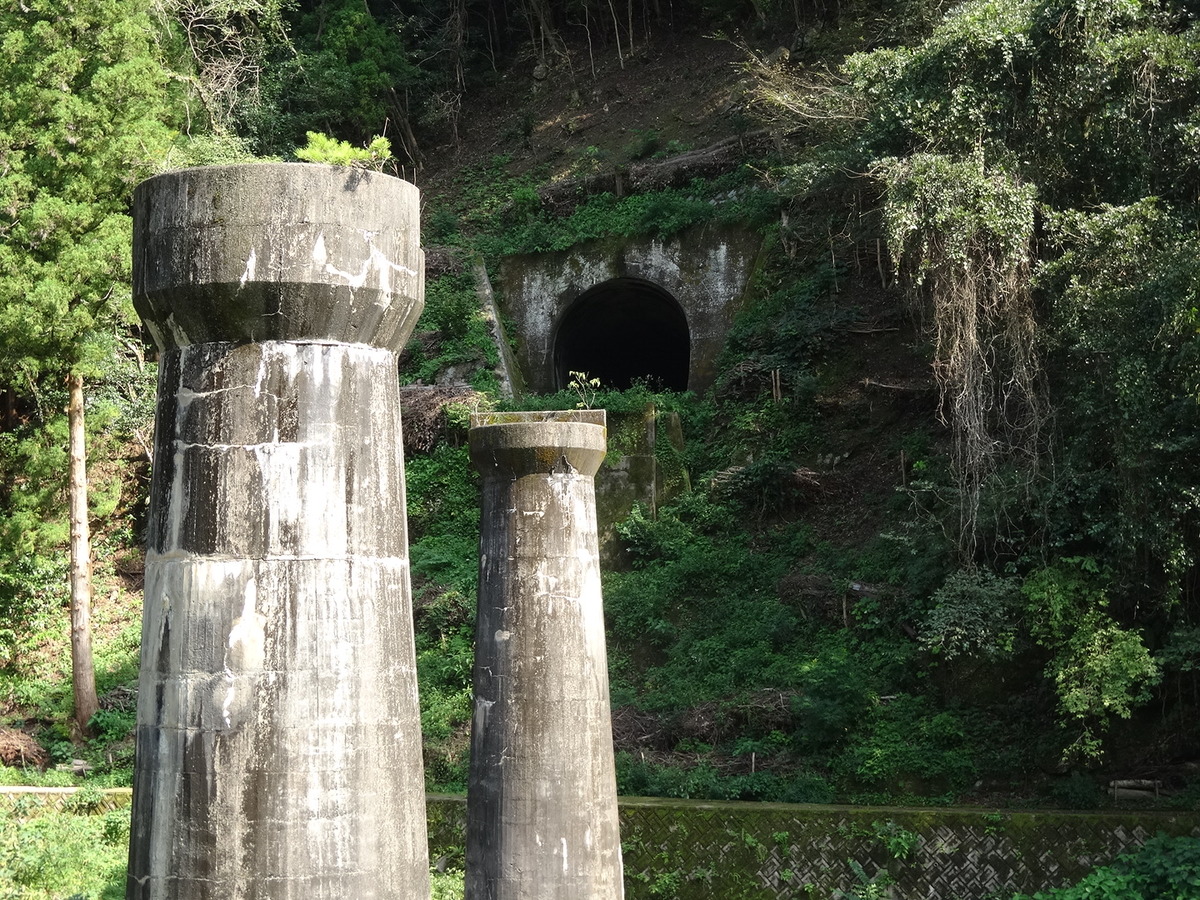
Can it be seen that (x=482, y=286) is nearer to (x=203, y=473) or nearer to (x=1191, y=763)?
(x=1191, y=763)

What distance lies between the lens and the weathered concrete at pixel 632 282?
71.7ft

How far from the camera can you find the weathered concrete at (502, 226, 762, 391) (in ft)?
71.7

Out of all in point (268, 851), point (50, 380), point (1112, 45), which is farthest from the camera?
point (50, 380)

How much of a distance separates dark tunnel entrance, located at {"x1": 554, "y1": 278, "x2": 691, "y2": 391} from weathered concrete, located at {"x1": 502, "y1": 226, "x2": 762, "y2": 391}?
0.10 meters

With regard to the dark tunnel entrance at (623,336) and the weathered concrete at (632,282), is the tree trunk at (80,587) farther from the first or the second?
the dark tunnel entrance at (623,336)

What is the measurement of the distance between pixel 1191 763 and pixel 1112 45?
22.6ft

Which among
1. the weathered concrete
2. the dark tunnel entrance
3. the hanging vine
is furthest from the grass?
the weathered concrete

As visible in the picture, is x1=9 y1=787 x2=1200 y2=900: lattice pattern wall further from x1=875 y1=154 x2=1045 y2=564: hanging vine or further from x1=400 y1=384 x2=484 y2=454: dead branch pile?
x1=400 y1=384 x2=484 y2=454: dead branch pile

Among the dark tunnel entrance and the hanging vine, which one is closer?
the hanging vine

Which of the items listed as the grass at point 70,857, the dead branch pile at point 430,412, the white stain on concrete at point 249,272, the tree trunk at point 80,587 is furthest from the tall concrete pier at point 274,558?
the dead branch pile at point 430,412

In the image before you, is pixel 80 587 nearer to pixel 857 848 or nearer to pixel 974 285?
pixel 857 848

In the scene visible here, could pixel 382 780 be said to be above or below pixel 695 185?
below

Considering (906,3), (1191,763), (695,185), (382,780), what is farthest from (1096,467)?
(695,185)

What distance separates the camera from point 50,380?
55.5 ft
